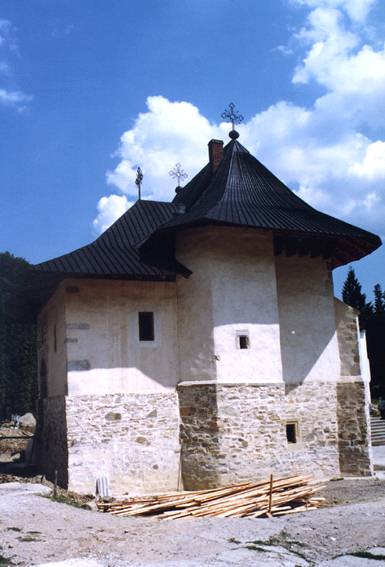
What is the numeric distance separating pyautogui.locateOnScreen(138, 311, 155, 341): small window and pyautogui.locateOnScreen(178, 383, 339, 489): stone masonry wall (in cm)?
131

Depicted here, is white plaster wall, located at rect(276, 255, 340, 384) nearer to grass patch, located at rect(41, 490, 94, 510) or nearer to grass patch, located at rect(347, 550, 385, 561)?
grass patch, located at rect(41, 490, 94, 510)

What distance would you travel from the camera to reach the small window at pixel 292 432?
45.3 ft

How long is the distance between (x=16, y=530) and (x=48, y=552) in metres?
0.96

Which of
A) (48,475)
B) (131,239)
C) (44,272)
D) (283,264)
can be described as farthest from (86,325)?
(283,264)

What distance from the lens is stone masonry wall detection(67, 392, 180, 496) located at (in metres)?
12.3

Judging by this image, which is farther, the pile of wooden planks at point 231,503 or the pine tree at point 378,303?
the pine tree at point 378,303

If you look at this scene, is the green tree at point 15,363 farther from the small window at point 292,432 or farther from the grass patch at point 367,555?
the grass patch at point 367,555

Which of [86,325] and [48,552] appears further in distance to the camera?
[86,325]

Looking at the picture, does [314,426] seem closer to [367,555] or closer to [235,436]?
[235,436]

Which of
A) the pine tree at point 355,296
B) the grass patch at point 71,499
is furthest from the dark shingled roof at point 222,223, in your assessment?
the pine tree at point 355,296

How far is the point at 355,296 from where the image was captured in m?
42.9

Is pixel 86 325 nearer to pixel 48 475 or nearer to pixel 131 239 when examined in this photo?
pixel 131 239

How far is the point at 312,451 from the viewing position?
45.4 ft

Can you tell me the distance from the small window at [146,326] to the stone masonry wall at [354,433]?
4.78 m
